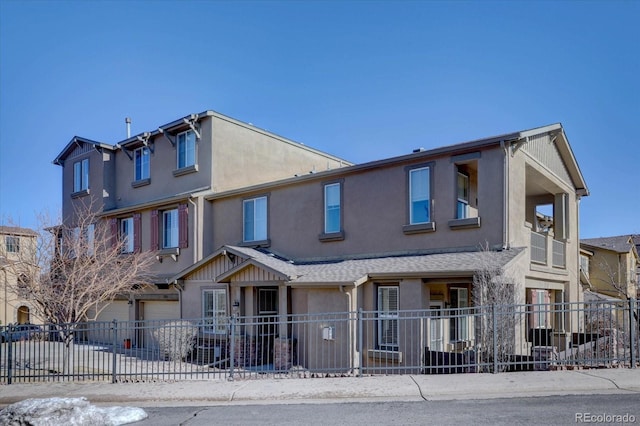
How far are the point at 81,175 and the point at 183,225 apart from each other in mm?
9294

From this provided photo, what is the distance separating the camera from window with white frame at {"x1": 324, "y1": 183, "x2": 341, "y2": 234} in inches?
693

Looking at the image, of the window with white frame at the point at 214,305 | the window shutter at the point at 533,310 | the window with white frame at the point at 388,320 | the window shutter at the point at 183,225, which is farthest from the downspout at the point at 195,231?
the window shutter at the point at 533,310

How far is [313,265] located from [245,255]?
2.34 meters

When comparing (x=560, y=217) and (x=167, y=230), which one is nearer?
(x=560, y=217)

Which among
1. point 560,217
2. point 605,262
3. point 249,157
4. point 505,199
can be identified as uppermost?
point 249,157

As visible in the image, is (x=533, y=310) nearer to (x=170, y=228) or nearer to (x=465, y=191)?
(x=465, y=191)

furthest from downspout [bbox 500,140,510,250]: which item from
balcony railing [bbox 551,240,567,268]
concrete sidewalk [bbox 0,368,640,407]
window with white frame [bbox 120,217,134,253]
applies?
window with white frame [bbox 120,217,134,253]

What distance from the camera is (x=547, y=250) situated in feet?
56.4

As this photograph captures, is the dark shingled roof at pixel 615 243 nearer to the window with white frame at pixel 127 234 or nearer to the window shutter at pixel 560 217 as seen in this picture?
the window shutter at pixel 560 217

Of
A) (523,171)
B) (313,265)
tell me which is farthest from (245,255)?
(523,171)

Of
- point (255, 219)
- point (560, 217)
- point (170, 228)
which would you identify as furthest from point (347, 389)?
point (170, 228)

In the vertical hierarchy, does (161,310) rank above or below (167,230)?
below

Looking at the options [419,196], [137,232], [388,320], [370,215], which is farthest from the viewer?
[137,232]

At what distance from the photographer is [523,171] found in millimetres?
15227
